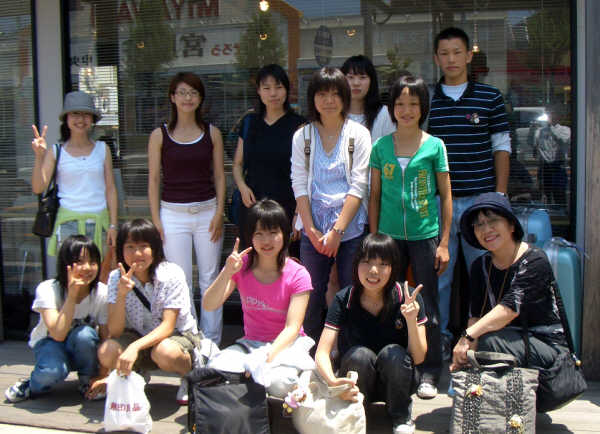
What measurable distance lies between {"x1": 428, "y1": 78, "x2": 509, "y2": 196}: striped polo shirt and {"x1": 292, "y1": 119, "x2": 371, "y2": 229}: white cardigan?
0.59 m

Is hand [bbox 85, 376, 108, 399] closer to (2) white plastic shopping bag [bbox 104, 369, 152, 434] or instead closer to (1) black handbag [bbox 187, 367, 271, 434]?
(2) white plastic shopping bag [bbox 104, 369, 152, 434]

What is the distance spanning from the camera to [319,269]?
3.62 meters

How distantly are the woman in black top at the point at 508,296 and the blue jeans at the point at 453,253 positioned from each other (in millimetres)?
650

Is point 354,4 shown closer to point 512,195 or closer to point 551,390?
point 512,195

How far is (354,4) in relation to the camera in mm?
4664

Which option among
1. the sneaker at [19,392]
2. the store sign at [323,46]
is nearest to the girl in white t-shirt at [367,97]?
the store sign at [323,46]

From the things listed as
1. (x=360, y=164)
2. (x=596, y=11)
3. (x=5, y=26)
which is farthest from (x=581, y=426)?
(x=5, y=26)

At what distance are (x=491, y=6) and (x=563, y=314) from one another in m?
2.44

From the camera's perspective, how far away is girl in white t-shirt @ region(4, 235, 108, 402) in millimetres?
3475

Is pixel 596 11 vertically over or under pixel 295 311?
over

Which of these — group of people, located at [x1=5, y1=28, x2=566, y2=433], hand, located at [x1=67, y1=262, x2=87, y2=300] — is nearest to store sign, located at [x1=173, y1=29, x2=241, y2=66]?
group of people, located at [x1=5, y1=28, x2=566, y2=433]

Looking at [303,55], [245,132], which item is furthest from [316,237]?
[303,55]

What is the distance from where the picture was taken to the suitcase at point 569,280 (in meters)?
3.66

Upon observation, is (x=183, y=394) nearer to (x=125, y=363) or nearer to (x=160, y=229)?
(x=125, y=363)
